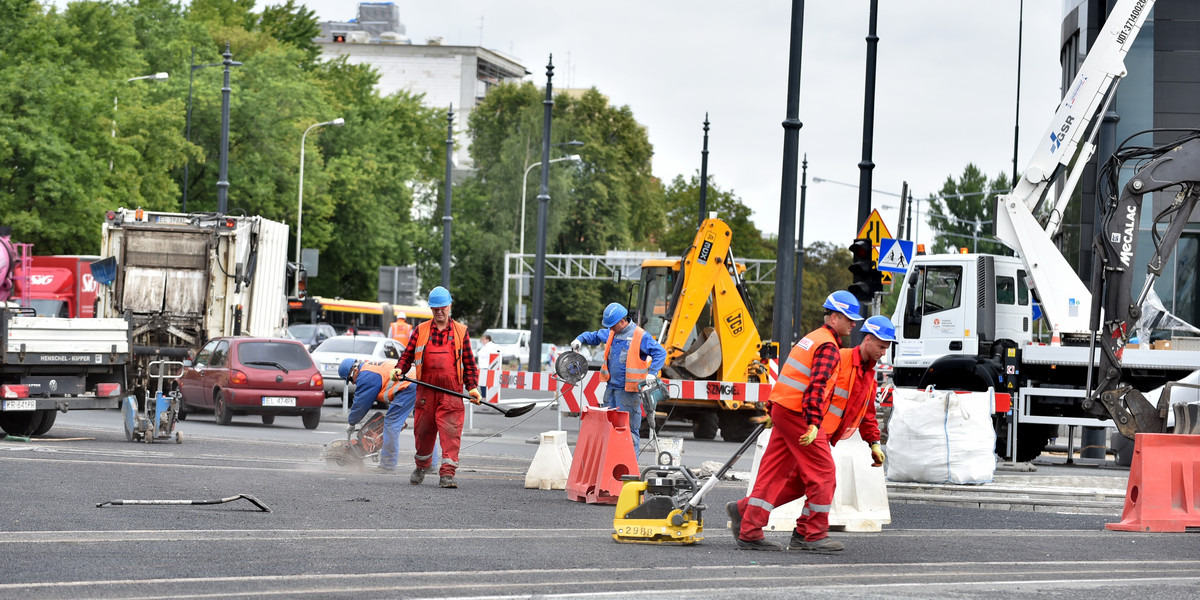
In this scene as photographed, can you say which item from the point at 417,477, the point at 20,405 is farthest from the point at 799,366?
the point at 20,405

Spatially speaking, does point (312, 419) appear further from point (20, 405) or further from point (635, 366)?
point (635, 366)

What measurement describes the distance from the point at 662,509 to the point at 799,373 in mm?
1276

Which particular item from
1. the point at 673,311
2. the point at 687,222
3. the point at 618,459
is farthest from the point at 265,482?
the point at 687,222

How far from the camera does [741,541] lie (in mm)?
10719

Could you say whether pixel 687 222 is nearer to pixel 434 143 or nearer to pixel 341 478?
pixel 434 143

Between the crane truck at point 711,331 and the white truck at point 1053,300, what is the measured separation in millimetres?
3299

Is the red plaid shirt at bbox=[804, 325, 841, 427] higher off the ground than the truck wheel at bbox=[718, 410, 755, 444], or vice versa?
the red plaid shirt at bbox=[804, 325, 841, 427]

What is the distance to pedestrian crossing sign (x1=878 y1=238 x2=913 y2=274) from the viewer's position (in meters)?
21.0

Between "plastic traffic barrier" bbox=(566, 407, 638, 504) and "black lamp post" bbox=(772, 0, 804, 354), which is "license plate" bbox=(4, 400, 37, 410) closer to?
"plastic traffic barrier" bbox=(566, 407, 638, 504)

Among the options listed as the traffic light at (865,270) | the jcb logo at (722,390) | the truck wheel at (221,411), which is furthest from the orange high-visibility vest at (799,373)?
the truck wheel at (221,411)

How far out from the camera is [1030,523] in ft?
44.0

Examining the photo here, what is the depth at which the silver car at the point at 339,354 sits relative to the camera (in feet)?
105

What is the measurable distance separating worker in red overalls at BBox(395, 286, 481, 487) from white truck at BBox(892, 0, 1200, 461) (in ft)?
23.6

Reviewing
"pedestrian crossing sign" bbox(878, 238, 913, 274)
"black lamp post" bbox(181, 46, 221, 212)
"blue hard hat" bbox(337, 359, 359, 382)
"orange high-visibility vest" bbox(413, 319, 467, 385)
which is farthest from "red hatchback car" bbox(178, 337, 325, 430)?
"black lamp post" bbox(181, 46, 221, 212)
